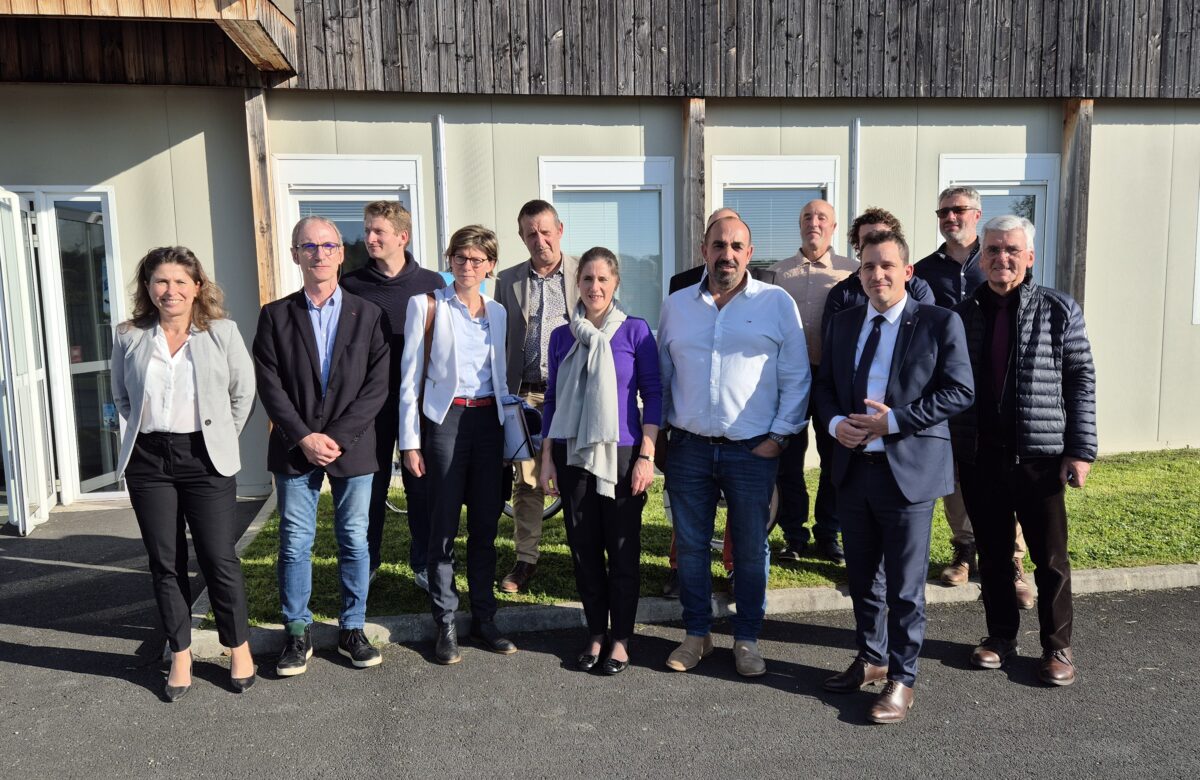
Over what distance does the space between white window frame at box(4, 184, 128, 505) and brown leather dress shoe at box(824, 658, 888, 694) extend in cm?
644

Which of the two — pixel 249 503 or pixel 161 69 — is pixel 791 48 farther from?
pixel 249 503

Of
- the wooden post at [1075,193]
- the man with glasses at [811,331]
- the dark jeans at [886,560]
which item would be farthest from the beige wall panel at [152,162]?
the wooden post at [1075,193]

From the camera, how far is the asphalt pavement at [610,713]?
345 cm

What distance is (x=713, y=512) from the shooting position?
169 inches

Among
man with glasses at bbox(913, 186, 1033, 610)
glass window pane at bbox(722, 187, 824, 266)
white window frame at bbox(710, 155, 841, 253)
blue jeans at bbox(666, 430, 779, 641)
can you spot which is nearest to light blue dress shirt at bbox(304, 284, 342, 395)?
blue jeans at bbox(666, 430, 779, 641)

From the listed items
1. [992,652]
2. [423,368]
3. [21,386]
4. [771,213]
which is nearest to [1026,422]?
[992,652]

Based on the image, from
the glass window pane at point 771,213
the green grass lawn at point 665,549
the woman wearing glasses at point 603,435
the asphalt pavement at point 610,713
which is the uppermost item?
the glass window pane at point 771,213

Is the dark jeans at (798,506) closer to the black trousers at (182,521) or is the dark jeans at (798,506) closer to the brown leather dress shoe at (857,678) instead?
the brown leather dress shoe at (857,678)

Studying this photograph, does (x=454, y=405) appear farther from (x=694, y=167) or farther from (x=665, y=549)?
(x=694, y=167)

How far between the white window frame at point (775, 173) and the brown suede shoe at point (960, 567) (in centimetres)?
368

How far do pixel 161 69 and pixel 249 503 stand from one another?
365 centimetres

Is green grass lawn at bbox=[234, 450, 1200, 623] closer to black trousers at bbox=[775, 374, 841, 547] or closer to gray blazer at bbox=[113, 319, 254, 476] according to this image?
black trousers at bbox=[775, 374, 841, 547]

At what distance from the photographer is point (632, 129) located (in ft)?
26.1

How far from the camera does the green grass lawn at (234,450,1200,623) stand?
16.6ft
